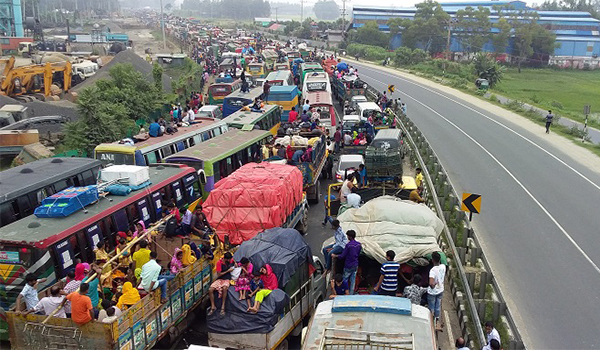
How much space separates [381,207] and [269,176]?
3818mm

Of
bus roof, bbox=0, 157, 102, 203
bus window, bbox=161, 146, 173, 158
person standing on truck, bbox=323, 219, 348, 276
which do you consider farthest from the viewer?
bus window, bbox=161, 146, 173, 158

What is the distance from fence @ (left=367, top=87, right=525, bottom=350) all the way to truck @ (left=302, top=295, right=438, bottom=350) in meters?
2.84

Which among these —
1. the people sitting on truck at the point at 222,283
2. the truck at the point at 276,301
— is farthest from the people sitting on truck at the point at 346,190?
the people sitting on truck at the point at 222,283

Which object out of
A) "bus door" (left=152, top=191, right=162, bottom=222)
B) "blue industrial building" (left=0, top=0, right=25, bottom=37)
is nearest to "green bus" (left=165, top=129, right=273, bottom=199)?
"bus door" (left=152, top=191, right=162, bottom=222)

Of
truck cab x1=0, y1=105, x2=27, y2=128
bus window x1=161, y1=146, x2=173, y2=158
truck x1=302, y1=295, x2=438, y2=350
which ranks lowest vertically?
truck cab x1=0, y1=105, x2=27, y2=128

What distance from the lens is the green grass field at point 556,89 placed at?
53.8m

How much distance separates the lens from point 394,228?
1101 cm

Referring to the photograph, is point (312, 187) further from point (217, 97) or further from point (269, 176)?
point (217, 97)

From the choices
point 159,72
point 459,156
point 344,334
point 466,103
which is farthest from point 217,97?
point 344,334

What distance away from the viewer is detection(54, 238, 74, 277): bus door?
35.0 feet

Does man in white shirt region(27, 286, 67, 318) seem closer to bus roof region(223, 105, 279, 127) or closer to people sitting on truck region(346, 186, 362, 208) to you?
people sitting on truck region(346, 186, 362, 208)

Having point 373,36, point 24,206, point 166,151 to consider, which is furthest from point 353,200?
point 373,36

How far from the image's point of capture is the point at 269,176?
1454 cm

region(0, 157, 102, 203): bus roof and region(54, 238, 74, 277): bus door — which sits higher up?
region(0, 157, 102, 203): bus roof
